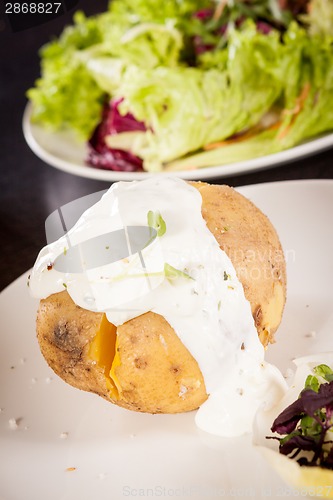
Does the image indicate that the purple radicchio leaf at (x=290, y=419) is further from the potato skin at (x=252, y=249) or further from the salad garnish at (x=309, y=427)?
the potato skin at (x=252, y=249)

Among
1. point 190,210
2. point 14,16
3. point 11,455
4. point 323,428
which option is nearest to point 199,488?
point 323,428

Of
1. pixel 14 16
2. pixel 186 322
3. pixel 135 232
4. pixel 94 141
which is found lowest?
pixel 94 141

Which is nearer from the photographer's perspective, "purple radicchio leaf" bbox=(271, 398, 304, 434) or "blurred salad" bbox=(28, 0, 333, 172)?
"purple radicchio leaf" bbox=(271, 398, 304, 434)

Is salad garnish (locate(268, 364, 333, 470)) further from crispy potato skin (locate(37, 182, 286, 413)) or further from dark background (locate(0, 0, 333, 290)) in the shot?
dark background (locate(0, 0, 333, 290))

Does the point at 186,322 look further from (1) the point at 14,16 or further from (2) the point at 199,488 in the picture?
(1) the point at 14,16

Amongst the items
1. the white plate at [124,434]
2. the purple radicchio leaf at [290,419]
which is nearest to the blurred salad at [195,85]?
the white plate at [124,434]

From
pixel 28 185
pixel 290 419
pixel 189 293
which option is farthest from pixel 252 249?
pixel 28 185

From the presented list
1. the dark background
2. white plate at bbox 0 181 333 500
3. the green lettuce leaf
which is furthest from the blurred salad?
white plate at bbox 0 181 333 500
